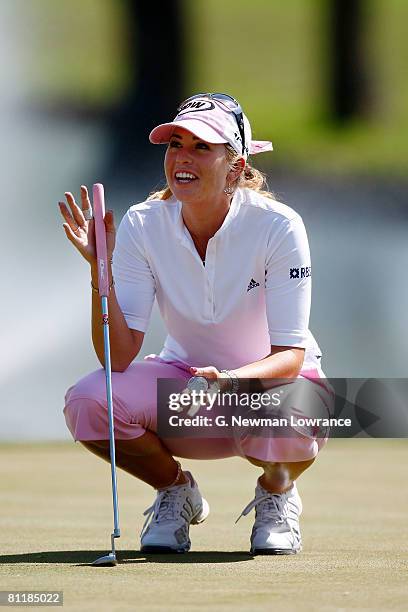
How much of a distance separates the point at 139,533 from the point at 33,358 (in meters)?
3.58

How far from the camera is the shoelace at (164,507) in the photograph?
9.91 feet

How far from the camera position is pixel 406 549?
9.61 ft

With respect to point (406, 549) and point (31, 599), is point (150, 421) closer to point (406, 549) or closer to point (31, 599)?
point (406, 549)

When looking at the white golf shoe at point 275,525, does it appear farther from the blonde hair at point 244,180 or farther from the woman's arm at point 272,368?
the blonde hair at point 244,180

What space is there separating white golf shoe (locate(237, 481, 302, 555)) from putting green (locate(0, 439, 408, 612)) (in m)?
0.05

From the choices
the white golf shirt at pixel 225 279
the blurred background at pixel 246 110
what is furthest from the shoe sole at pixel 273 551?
Answer: the blurred background at pixel 246 110

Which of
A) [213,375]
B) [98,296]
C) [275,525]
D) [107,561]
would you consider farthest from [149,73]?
[107,561]

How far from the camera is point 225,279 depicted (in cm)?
305

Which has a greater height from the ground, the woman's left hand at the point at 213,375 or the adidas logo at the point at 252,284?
the adidas logo at the point at 252,284

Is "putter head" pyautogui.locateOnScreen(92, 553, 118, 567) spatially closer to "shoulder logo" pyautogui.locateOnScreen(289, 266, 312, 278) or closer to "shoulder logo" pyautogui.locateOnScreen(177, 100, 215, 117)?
"shoulder logo" pyautogui.locateOnScreen(289, 266, 312, 278)

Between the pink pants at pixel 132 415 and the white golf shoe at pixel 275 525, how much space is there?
99 mm

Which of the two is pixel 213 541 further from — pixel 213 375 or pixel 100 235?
pixel 100 235

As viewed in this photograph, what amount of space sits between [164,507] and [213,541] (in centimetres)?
18

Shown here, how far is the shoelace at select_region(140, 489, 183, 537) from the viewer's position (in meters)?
3.02
